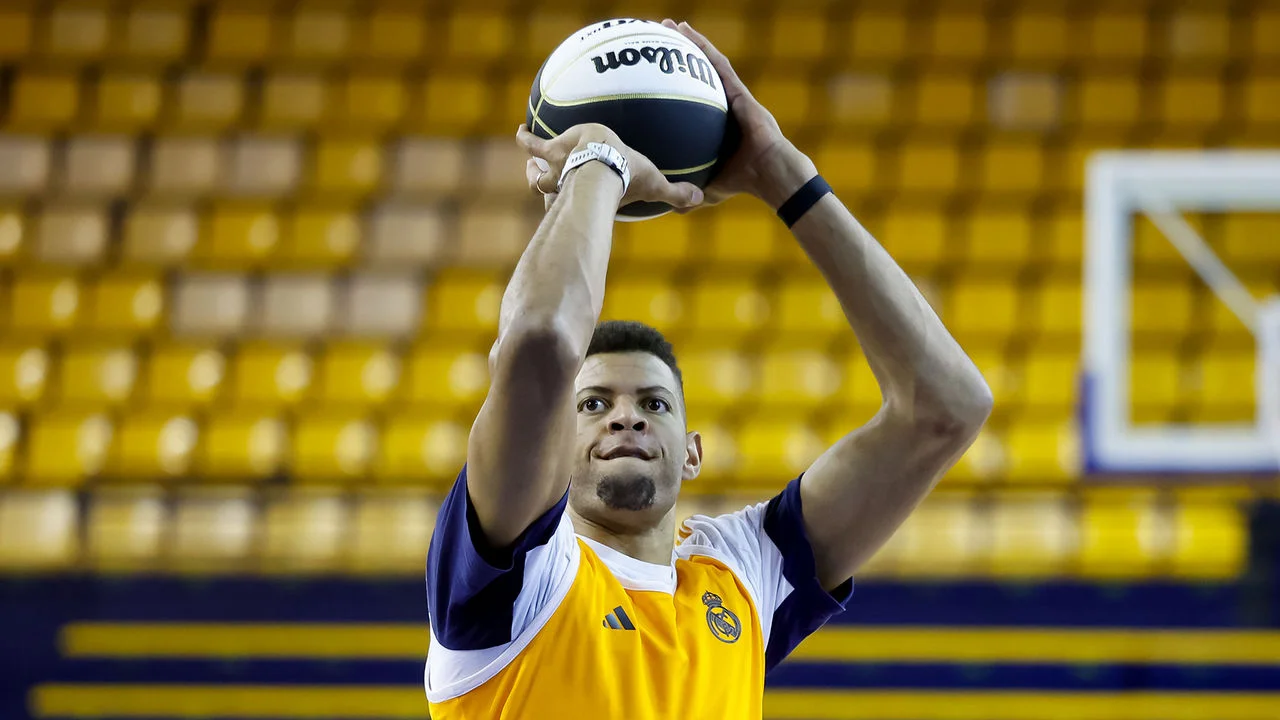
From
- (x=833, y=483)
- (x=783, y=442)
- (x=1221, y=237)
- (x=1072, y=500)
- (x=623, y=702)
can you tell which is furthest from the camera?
(x=1221, y=237)

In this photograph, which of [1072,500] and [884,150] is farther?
[884,150]

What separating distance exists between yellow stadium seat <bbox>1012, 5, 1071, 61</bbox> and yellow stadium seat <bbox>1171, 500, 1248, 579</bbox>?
3312 millimetres

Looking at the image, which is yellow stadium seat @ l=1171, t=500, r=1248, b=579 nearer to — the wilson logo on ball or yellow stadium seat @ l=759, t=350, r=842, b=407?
yellow stadium seat @ l=759, t=350, r=842, b=407

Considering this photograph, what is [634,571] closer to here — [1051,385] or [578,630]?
[578,630]

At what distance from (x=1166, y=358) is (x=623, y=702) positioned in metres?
6.63

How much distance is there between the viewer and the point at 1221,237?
27.2ft

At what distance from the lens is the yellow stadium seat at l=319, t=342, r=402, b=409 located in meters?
8.05

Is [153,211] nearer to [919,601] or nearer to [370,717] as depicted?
[370,717]

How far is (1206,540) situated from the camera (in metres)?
7.12

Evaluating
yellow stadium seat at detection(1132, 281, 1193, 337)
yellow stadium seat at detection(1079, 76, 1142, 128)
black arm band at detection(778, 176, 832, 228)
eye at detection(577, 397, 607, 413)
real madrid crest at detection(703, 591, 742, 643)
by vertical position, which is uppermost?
yellow stadium seat at detection(1079, 76, 1142, 128)

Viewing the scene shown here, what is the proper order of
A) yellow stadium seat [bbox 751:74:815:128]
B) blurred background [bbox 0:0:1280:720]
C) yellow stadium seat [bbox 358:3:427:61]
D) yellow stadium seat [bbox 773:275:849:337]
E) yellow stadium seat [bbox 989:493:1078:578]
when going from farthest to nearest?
yellow stadium seat [bbox 358:3:427:61]
yellow stadium seat [bbox 751:74:815:128]
yellow stadium seat [bbox 773:275:849:337]
yellow stadium seat [bbox 989:493:1078:578]
blurred background [bbox 0:0:1280:720]

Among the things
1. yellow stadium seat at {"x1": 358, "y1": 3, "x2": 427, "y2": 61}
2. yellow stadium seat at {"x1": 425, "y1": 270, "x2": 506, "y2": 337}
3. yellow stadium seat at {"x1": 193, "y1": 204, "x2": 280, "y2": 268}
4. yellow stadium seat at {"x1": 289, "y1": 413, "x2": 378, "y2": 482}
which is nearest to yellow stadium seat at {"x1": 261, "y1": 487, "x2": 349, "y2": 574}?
yellow stadium seat at {"x1": 289, "y1": 413, "x2": 378, "y2": 482}

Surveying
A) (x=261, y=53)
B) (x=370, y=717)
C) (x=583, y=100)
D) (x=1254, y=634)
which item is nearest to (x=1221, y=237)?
(x=1254, y=634)

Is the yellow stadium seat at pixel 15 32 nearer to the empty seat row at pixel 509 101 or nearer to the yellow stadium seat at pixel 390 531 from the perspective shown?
the empty seat row at pixel 509 101
